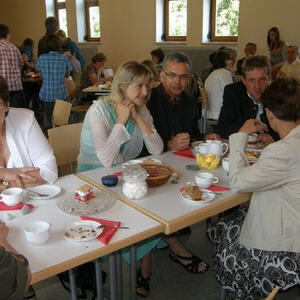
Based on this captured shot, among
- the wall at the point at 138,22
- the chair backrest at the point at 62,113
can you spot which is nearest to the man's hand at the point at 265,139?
the chair backrest at the point at 62,113

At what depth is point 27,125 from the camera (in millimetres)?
1925

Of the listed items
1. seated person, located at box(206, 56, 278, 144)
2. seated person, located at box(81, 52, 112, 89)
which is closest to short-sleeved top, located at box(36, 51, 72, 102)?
seated person, located at box(81, 52, 112, 89)

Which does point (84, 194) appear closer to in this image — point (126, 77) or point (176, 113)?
point (126, 77)

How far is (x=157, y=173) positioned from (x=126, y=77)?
0.64 metres

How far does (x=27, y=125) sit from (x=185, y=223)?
38.4 inches

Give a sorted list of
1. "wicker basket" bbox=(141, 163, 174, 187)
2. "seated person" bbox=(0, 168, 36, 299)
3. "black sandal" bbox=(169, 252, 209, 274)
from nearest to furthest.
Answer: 1. "seated person" bbox=(0, 168, 36, 299)
2. "wicker basket" bbox=(141, 163, 174, 187)
3. "black sandal" bbox=(169, 252, 209, 274)

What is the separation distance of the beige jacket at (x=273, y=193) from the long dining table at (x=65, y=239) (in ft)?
1.56

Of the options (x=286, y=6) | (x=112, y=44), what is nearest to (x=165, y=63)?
(x=286, y=6)

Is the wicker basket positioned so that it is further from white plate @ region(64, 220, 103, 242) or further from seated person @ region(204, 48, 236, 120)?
seated person @ region(204, 48, 236, 120)

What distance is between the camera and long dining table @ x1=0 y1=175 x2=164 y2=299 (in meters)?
1.16

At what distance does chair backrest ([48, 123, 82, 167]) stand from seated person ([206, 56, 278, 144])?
905 millimetres

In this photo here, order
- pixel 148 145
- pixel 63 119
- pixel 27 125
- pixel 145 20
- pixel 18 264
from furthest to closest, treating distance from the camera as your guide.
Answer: pixel 145 20 → pixel 63 119 → pixel 148 145 → pixel 27 125 → pixel 18 264

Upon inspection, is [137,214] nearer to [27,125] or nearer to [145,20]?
[27,125]

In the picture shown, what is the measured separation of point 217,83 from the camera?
4691 millimetres
